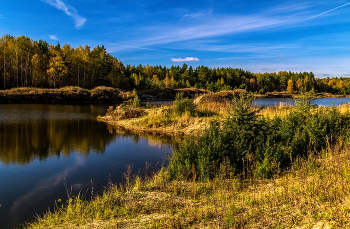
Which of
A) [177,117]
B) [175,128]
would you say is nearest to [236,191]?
[175,128]

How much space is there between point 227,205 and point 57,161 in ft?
28.4

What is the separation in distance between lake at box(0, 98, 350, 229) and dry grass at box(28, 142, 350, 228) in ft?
4.48

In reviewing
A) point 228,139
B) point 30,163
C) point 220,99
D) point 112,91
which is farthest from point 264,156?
point 112,91

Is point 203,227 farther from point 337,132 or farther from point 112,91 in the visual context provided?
point 112,91

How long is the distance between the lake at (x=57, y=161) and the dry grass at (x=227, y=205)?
1.36m

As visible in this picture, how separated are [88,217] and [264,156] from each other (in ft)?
19.3

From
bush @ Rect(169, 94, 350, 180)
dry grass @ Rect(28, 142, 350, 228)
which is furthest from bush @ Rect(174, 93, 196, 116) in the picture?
dry grass @ Rect(28, 142, 350, 228)

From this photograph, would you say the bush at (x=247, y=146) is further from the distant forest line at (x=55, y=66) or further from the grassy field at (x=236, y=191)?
the distant forest line at (x=55, y=66)

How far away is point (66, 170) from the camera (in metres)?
10.1

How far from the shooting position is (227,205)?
576 centimetres

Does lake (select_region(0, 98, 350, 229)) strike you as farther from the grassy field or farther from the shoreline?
the shoreline

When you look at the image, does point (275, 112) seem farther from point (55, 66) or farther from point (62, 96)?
point (55, 66)

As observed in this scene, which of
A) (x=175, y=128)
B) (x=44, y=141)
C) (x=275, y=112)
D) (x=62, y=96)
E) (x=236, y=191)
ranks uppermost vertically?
(x=62, y=96)

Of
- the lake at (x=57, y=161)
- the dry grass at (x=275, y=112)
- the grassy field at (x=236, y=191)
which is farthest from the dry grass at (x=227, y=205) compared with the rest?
the dry grass at (x=275, y=112)
